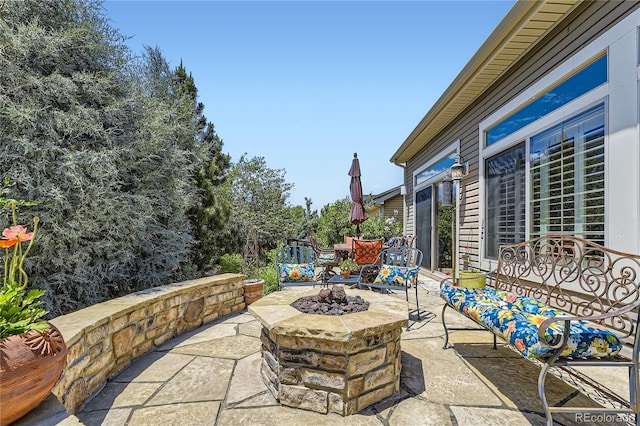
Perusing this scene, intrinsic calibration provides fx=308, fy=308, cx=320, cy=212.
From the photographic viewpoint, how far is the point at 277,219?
910cm

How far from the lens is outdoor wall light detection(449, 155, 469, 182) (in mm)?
4953

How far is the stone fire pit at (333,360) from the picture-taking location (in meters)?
1.75

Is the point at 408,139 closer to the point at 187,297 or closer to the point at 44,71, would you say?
the point at 187,297

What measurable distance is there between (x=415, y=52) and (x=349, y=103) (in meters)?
2.14

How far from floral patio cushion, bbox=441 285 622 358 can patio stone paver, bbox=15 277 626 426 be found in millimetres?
411

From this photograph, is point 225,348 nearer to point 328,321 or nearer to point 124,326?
point 124,326

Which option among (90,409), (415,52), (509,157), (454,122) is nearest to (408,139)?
(454,122)

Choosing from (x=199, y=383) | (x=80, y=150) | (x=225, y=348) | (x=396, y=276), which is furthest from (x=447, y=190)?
(x=80, y=150)

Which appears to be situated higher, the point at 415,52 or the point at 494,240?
the point at 415,52

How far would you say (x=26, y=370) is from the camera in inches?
44.6

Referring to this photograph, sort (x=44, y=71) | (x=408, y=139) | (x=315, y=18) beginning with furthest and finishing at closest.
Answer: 1. (x=408, y=139)
2. (x=315, y=18)
3. (x=44, y=71)

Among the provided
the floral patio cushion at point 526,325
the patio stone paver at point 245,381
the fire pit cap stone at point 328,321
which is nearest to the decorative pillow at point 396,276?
the floral patio cushion at point 526,325

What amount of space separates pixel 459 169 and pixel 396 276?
99.1 inches

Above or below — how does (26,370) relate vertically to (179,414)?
above
